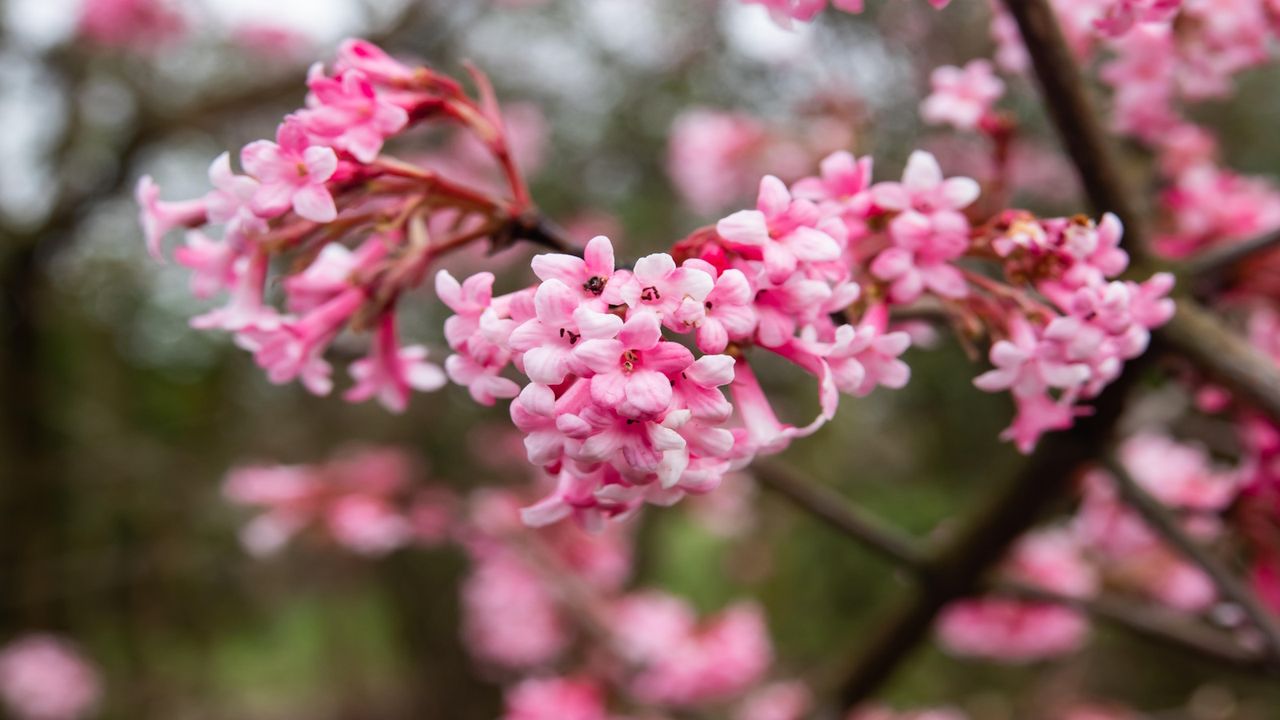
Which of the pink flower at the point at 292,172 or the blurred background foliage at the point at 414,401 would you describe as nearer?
the pink flower at the point at 292,172

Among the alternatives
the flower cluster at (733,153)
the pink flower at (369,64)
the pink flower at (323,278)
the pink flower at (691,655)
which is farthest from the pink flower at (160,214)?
the flower cluster at (733,153)

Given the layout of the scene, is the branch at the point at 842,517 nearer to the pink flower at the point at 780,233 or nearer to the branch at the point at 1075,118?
the branch at the point at 1075,118

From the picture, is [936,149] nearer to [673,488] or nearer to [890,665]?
[890,665]

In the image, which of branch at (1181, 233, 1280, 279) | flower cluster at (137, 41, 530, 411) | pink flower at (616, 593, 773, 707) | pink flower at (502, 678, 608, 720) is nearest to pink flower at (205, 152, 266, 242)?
flower cluster at (137, 41, 530, 411)

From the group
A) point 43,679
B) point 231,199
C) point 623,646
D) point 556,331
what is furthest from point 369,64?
point 43,679

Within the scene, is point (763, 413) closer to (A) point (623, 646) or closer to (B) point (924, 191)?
(B) point (924, 191)

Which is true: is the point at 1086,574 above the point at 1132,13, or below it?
below
